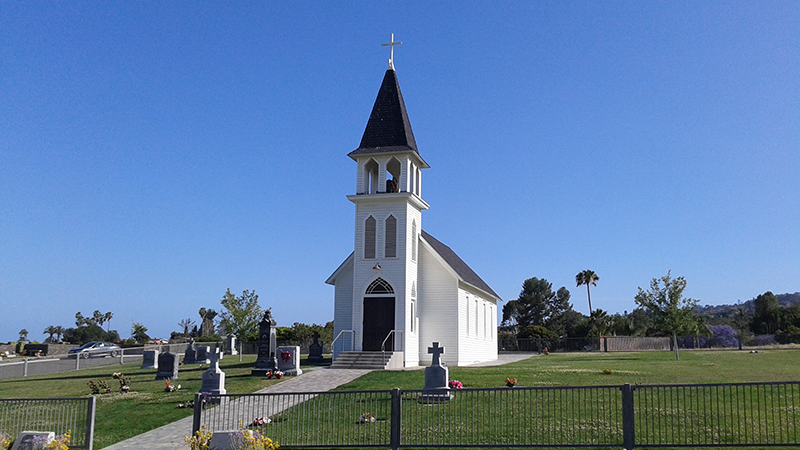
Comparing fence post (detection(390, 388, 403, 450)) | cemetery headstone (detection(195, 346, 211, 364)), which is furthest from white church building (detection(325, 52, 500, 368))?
fence post (detection(390, 388, 403, 450))

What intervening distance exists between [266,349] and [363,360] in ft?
16.4

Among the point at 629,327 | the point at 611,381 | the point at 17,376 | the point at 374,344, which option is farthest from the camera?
the point at 629,327

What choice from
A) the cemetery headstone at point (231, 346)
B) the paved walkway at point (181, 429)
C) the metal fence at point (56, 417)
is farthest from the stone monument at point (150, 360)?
the metal fence at point (56, 417)

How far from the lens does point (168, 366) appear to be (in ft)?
85.0

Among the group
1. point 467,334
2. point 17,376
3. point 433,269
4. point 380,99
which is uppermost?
point 380,99

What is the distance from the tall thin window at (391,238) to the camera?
31.4 metres

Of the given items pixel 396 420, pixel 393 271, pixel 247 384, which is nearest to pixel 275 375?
pixel 247 384

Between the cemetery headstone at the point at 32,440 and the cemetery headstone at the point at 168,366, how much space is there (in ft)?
48.9

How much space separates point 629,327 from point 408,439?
221ft

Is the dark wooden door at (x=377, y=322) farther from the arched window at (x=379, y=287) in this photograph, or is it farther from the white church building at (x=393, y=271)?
the arched window at (x=379, y=287)

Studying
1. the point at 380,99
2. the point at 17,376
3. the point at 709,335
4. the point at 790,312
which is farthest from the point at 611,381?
the point at 790,312

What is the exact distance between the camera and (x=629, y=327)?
73.1 meters

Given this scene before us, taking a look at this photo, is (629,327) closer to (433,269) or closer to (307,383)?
(433,269)

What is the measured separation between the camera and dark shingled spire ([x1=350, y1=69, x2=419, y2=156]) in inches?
1267
